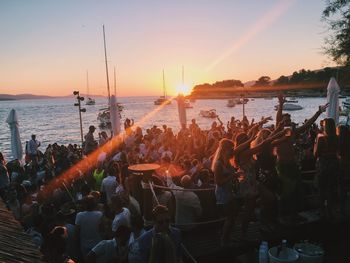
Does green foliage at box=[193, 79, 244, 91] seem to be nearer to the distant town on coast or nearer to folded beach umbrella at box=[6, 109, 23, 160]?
the distant town on coast

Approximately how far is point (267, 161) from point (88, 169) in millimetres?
6800

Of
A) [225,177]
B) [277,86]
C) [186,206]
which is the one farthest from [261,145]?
[277,86]

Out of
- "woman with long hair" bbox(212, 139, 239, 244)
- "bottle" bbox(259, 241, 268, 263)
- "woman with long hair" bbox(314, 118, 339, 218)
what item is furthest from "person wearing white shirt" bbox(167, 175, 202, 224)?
"woman with long hair" bbox(314, 118, 339, 218)

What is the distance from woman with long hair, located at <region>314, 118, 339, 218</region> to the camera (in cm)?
588

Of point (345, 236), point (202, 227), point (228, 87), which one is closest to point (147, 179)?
point (202, 227)

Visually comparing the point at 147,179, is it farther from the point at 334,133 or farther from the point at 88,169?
the point at 88,169

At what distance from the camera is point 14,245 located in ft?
8.05

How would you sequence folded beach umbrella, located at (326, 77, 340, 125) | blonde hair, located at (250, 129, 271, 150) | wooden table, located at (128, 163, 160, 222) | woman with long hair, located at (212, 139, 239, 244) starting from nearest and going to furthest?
woman with long hair, located at (212, 139, 239, 244) → blonde hair, located at (250, 129, 271, 150) → wooden table, located at (128, 163, 160, 222) → folded beach umbrella, located at (326, 77, 340, 125)

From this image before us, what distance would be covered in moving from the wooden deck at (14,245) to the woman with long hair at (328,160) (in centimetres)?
490

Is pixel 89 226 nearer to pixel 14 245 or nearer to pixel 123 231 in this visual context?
pixel 123 231

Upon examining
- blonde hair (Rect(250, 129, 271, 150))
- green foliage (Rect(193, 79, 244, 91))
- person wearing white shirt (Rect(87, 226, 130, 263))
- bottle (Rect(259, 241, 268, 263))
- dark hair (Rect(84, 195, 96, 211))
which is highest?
green foliage (Rect(193, 79, 244, 91))

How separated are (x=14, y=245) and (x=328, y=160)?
202 inches

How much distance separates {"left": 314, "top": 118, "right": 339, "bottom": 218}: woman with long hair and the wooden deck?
490cm

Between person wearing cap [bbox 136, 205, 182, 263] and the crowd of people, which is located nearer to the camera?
person wearing cap [bbox 136, 205, 182, 263]
